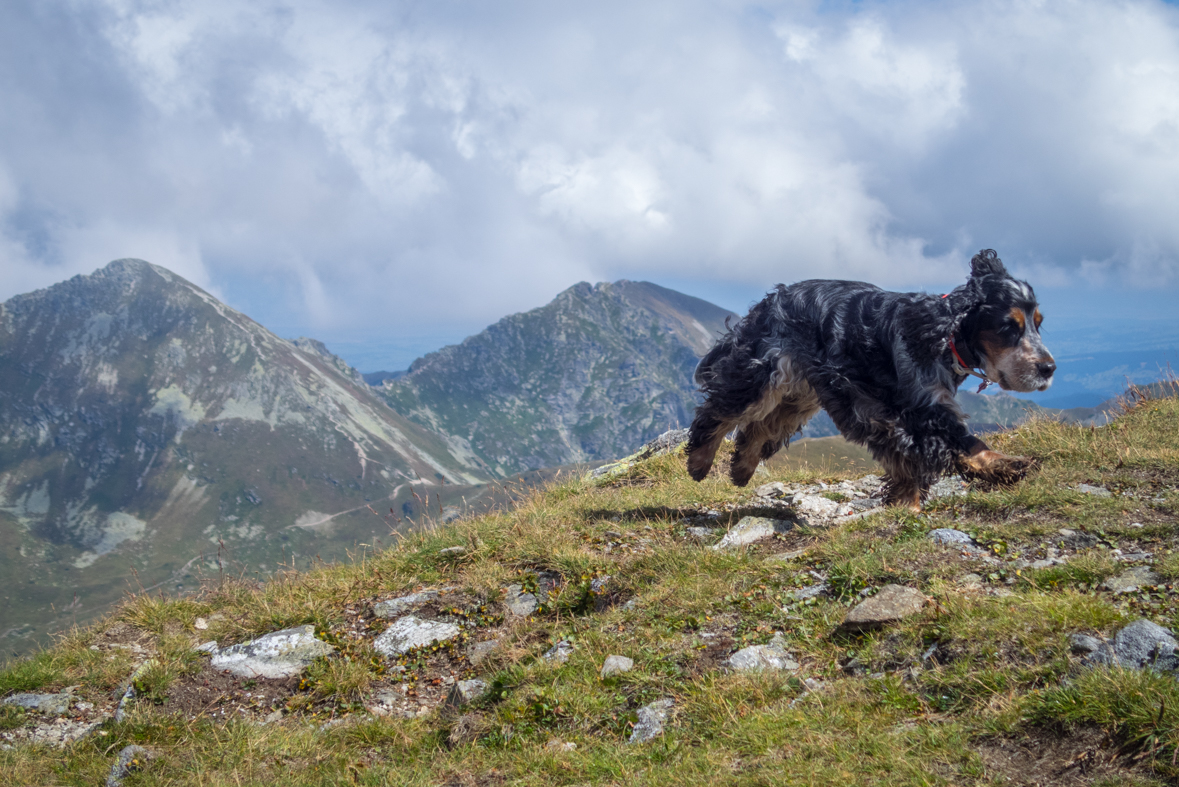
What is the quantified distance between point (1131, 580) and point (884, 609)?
5.18ft

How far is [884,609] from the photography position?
16.2 feet

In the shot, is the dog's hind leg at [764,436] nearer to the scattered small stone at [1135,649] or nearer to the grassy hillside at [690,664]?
the grassy hillside at [690,664]

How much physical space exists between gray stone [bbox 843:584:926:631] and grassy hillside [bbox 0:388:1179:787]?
69mm

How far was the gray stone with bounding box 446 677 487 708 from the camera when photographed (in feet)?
17.6

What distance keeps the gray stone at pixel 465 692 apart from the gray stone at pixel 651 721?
131 centimetres

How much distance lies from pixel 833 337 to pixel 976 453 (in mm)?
1806

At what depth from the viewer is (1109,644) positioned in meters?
3.95

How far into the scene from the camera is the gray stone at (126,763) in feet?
16.1

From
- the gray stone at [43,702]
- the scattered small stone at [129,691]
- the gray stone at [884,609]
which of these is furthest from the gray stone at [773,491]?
the gray stone at [43,702]

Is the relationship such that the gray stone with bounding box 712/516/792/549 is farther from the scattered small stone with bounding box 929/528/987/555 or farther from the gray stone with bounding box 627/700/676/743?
the gray stone with bounding box 627/700/676/743

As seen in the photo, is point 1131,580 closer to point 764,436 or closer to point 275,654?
point 764,436

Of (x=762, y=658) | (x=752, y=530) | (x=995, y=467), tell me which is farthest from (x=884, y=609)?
(x=752, y=530)

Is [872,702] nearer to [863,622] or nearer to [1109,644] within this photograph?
[863,622]

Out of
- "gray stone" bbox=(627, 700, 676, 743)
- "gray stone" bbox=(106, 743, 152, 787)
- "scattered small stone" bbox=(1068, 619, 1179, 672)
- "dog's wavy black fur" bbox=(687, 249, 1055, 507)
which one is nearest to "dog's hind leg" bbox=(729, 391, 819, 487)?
"dog's wavy black fur" bbox=(687, 249, 1055, 507)
